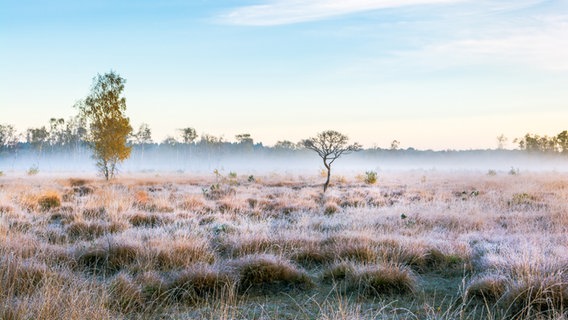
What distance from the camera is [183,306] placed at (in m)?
5.01

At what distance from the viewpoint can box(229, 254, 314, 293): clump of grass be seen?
A: 233 inches

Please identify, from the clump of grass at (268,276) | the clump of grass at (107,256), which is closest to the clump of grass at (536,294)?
the clump of grass at (268,276)

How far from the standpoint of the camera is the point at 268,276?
6.06m

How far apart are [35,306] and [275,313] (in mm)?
2461

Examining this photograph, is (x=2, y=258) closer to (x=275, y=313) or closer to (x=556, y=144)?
(x=275, y=313)

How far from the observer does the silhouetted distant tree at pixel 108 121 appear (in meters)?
30.5

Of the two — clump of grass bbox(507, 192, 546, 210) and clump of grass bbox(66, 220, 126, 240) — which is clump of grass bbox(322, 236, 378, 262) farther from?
clump of grass bbox(507, 192, 546, 210)

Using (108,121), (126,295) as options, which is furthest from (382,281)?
(108,121)

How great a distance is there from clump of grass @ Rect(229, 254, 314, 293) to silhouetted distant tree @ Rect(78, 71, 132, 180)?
27156mm

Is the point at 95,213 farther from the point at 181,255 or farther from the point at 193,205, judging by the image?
the point at 181,255

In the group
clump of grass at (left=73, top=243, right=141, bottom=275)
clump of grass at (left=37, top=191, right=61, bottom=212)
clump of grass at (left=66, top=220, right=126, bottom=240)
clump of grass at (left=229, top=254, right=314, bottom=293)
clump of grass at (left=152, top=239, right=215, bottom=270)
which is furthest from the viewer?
clump of grass at (left=37, top=191, right=61, bottom=212)

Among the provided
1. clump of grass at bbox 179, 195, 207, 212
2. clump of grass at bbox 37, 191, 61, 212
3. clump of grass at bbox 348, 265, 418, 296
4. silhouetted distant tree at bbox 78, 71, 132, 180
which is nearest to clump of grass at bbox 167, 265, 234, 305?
Result: clump of grass at bbox 348, 265, 418, 296

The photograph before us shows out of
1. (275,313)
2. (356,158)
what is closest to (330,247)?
(275,313)

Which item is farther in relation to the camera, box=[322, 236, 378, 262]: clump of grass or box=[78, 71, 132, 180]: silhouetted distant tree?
box=[78, 71, 132, 180]: silhouetted distant tree
